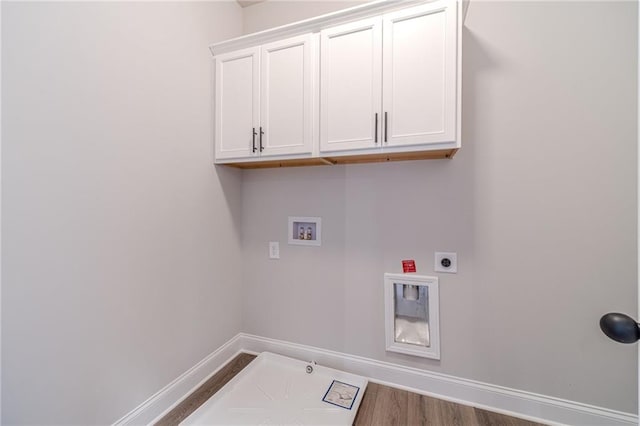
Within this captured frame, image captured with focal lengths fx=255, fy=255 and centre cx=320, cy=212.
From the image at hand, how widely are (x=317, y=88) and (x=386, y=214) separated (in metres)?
0.92

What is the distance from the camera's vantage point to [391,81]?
139cm

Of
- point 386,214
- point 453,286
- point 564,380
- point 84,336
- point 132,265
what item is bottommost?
point 564,380

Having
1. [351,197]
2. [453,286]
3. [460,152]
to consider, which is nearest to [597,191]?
[460,152]

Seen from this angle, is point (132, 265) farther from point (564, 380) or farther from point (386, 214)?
point (564, 380)

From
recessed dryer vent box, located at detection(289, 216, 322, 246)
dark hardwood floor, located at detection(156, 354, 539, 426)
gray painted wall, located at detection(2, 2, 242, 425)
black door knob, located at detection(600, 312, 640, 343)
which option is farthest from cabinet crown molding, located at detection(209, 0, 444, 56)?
dark hardwood floor, located at detection(156, 354, 539, 426)

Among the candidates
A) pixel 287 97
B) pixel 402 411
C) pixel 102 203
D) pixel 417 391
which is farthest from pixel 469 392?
pixel 102 203

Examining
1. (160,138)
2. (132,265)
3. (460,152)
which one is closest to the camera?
(132,265)

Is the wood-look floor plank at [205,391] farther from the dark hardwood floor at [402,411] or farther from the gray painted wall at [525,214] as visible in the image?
the gray painted wall at [525,214]

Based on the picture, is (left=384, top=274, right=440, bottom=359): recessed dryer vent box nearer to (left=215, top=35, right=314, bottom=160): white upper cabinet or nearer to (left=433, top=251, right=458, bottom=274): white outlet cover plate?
(left=433, top=251, right=458, bottom=274): white outlet cover plate

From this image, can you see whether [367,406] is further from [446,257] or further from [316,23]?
[316,23]

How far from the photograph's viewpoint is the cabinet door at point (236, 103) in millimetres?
1704

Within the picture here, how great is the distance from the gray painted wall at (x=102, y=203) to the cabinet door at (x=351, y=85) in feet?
2.83

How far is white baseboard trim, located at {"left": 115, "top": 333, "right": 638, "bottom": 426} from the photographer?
137 centimetres

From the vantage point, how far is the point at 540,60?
4.64 feet
